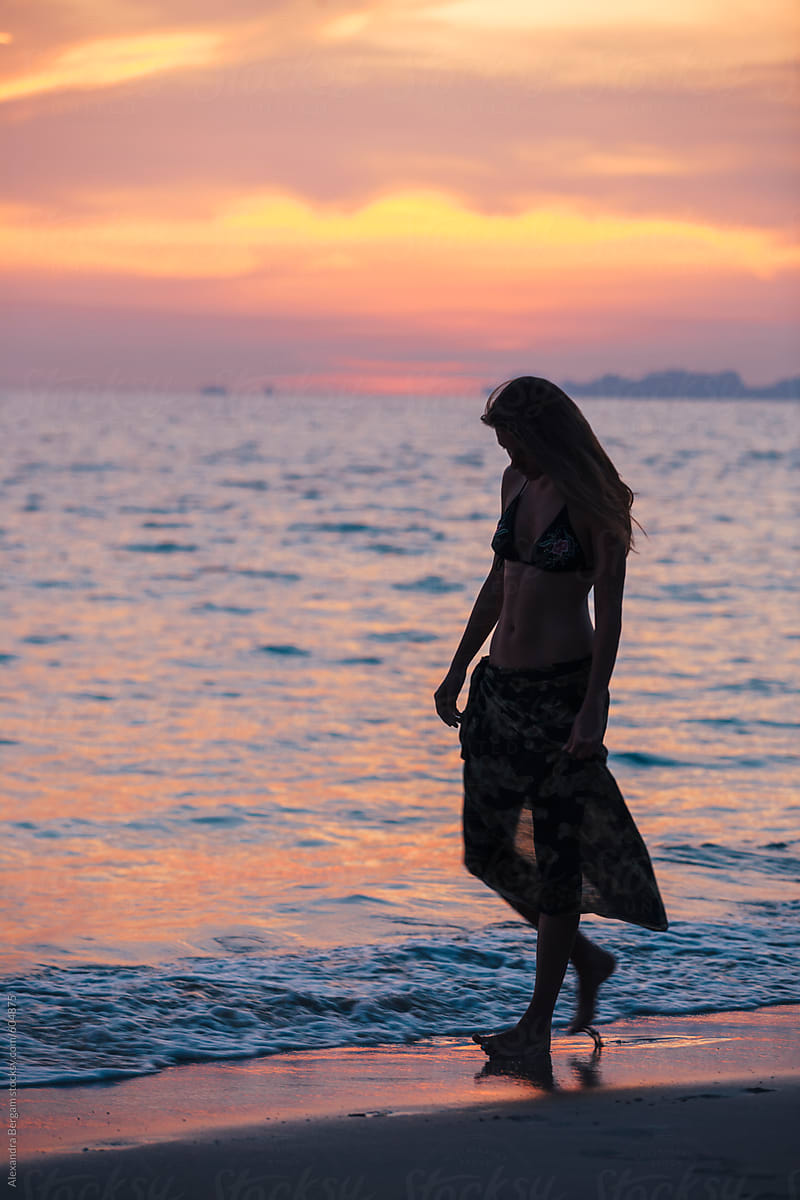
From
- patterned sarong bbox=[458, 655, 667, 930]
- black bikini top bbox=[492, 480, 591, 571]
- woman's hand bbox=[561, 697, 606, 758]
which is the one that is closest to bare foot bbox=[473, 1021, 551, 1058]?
patterned sarong bbox=[458, 655, 667, 930]

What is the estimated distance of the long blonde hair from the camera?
360cm

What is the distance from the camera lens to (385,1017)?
13.9 ft

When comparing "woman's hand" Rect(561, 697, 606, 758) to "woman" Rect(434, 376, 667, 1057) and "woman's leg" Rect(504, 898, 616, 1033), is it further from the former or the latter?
"woman's leg" Rect(504, 898, 616, 1033)

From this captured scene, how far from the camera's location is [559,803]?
146 inches

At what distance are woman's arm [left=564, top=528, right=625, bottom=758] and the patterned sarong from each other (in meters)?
0.08

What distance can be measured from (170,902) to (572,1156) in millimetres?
3021

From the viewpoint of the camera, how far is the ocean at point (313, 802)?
4406 millimetres

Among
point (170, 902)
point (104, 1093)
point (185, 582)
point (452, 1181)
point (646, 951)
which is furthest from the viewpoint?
point (185, 582)

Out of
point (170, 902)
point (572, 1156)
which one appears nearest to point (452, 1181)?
point (572, 1156)

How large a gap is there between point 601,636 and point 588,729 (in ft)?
0.82

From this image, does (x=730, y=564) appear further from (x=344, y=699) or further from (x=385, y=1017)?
(x=385, y=1017)

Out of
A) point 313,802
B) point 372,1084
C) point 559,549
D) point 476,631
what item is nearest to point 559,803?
point 476,631

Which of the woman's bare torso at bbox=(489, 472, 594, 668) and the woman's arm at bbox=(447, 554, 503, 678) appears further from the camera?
the woman's arm at bbox=(447, 554, 503, 678)

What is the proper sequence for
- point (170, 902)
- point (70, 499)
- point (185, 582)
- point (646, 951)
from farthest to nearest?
point (70, 499)
point (185, 582)
point (170, 902)
point (646, 951)
